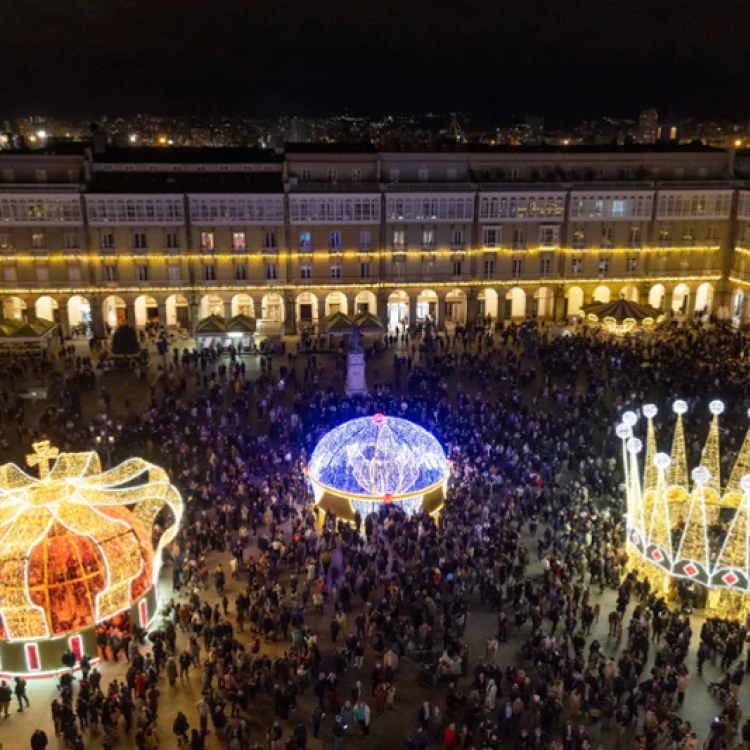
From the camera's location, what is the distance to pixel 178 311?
53.5m

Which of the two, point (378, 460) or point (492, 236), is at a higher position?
point (492, 236)

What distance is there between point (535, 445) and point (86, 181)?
33586 millimetres

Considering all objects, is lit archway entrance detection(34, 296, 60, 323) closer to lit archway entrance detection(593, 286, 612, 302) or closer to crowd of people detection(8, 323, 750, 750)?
crowd of people detection(8, 323, 750, 750)

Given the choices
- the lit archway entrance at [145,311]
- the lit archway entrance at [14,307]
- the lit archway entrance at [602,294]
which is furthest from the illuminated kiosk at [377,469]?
the lit archway entrance at [602,294]

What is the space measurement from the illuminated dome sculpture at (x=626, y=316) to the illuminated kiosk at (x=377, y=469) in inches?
1003

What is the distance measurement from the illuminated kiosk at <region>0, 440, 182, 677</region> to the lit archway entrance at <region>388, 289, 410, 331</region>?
34977 mm

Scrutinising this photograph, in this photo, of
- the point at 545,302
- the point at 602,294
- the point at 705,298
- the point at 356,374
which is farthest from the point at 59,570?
the point at 705,298

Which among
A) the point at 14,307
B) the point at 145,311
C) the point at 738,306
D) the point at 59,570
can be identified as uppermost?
the point at 59,570

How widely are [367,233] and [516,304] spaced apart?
465 inches

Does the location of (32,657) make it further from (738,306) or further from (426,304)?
(738,306)

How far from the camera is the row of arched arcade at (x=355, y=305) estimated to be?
5144 centimetres

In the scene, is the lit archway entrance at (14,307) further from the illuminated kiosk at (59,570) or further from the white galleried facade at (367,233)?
the illuminated kiosk at (59,570)

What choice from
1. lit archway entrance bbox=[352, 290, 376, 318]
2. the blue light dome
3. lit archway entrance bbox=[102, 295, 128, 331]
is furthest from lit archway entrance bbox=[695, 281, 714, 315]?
lit archway entrance bbox=[102, 295, 128, 331]

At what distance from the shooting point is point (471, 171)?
55.1 meters
